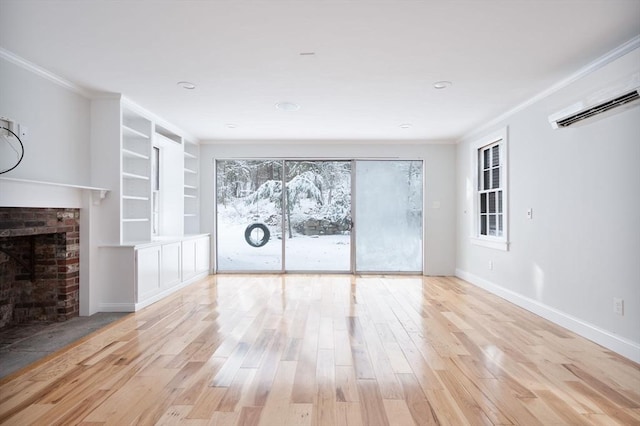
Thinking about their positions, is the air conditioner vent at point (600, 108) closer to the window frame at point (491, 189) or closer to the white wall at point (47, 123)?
the window frame at point (491, 189)

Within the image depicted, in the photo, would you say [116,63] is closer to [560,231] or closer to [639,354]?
[560,231]

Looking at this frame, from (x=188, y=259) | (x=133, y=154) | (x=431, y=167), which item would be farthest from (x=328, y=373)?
(x=431, y=167)

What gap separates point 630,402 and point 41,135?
4810 mm

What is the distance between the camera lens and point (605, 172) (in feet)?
10.8

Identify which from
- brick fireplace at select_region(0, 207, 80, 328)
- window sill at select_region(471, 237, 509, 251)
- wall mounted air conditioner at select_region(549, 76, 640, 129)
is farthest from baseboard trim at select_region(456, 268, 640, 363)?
brick fireplace at select_region(0, 207, 80, 328)

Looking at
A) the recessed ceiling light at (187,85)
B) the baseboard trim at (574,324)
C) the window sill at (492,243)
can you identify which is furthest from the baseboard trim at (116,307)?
the window sill at (492,243)

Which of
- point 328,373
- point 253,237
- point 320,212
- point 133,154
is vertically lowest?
Result: point 328,373

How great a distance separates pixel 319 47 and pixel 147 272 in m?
3.19

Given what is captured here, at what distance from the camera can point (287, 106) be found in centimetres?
473

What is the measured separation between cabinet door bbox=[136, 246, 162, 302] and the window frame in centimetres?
431

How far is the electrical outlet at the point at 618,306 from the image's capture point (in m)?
3.12

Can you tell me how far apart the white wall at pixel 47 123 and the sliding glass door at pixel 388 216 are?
14.0 ft

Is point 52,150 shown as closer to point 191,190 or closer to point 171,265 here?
point 171,265

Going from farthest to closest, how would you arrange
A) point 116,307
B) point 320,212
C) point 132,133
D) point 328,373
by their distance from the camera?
point 320,212 → point 132,133 → point 116,307 → point 328,373
